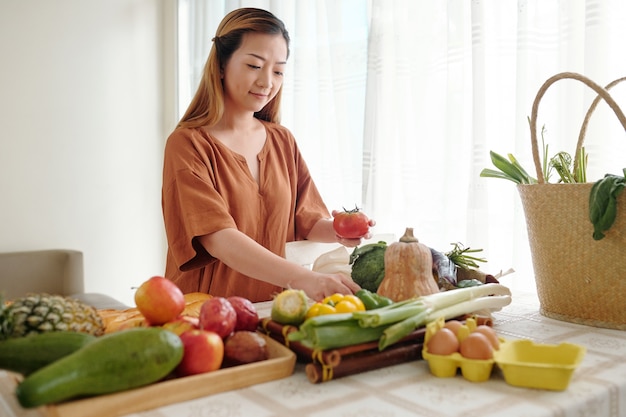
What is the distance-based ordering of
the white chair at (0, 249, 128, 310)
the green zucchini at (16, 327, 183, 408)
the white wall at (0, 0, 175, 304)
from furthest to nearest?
the white wall at (0, 0, 175, 304) → the white chair at (0, 249, 128, 310) → the green zucchini at (16, 327, 183, 408)

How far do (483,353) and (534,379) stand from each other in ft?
0.26

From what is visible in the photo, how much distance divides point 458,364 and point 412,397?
4.7 inches

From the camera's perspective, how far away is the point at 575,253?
1.27 meters

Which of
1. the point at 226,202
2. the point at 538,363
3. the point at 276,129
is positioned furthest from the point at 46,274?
the point at 538,363

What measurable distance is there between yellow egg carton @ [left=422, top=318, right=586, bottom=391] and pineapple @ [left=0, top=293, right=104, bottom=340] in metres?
0.54

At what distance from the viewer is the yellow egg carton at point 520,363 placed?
2.79 feet

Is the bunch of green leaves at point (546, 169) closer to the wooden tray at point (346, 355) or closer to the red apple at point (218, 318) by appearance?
the wooden tray at point (346, 355)

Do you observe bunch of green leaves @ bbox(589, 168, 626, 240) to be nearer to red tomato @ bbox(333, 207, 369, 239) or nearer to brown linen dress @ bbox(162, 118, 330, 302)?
red tomato @ bbox(333, 207, 369, 239)

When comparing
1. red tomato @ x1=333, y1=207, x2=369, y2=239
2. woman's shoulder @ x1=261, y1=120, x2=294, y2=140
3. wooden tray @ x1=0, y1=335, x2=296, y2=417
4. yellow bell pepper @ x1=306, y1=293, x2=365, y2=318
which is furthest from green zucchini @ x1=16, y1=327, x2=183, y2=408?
woman's shoulder @ x1=261, y1=120, x2=294, y2=140

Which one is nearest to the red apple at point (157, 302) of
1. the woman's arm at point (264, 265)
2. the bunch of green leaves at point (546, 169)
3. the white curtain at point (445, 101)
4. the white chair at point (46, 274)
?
the woman's arm at point (264, 265)

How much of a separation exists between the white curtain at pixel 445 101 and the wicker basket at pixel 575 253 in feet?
2.03

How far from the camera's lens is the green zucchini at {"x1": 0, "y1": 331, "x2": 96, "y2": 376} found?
77cm

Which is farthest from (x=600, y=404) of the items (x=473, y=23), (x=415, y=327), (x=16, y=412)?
(x=473, y=23)

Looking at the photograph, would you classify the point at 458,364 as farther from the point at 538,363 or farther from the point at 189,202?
the point at 189,202
